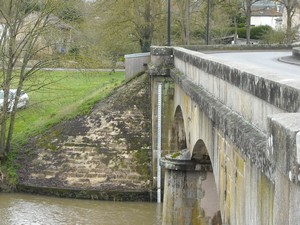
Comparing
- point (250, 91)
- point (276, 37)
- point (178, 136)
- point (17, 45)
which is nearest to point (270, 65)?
point (178, 136)

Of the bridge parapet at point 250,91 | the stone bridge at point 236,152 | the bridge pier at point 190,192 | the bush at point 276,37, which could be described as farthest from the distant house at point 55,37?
the bush at point 276,37

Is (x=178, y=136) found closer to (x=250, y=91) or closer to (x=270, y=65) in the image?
(x=270, y=65)

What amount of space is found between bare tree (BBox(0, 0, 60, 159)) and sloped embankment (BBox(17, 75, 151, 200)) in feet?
5.05

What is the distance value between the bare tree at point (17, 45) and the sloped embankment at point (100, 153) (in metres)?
1.54

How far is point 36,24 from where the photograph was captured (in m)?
24.9

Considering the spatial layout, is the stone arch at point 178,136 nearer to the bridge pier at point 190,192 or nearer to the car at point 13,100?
the bridge pier at point 190,192

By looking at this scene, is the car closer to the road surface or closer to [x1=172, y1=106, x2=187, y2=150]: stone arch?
[x1=172, y1=106, x2=187, y2=150]: stone arch

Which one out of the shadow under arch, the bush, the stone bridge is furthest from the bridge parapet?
the bush

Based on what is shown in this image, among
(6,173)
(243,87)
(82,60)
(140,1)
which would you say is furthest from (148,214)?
(140,1)

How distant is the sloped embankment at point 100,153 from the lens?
22.3m

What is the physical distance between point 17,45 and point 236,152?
759 inches

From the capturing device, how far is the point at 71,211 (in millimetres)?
20406

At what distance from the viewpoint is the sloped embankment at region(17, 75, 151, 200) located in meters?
22.3

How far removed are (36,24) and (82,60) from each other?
2366 mm
